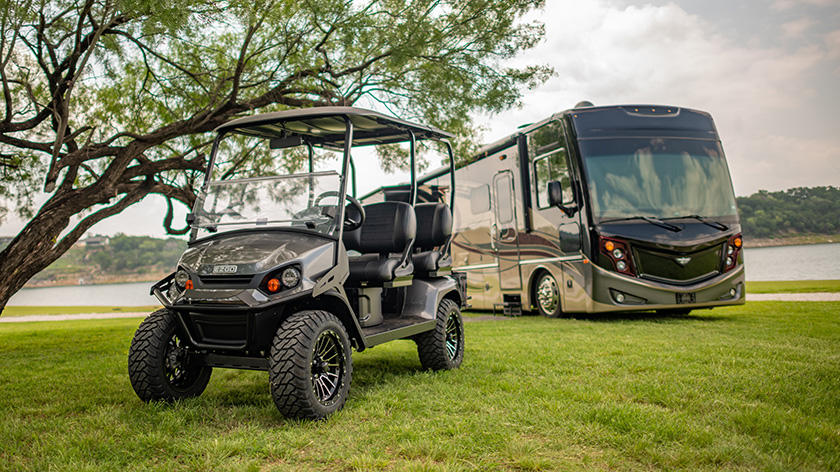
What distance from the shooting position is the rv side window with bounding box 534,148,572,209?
1004cm

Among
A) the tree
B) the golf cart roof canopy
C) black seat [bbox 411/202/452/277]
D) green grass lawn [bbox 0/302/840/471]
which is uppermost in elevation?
the tree

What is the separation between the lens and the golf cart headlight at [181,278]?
4.39m

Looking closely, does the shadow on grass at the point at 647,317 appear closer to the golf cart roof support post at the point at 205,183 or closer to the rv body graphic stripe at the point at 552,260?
the rv body graphic stripe at the point at 552,260

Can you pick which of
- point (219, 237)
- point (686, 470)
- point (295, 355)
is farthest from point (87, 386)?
point (686, 470)

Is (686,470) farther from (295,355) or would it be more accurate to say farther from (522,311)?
(522,311)

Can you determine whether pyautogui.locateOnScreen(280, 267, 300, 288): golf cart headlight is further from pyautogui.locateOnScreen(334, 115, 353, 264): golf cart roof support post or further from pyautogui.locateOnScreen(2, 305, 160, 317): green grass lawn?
pyautogui.locateOnScreen(2, 305, 160, 317): green grass lawn

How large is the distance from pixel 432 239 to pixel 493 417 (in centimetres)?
264

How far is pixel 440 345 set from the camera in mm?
5793

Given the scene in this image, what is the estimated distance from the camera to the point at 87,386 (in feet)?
18.4

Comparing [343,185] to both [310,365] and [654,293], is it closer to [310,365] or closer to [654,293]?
[310,365]

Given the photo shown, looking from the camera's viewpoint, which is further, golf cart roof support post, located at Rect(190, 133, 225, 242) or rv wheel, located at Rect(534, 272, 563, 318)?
rv wheel, located at Rect(534, 272, 563, 318)

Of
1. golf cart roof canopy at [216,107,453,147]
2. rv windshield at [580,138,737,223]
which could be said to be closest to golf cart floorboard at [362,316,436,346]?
golf cart roof canopy at [216,107,453,147]

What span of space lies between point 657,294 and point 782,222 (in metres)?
10.0

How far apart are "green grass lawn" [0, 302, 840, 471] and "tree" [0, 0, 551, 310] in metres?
4.31
